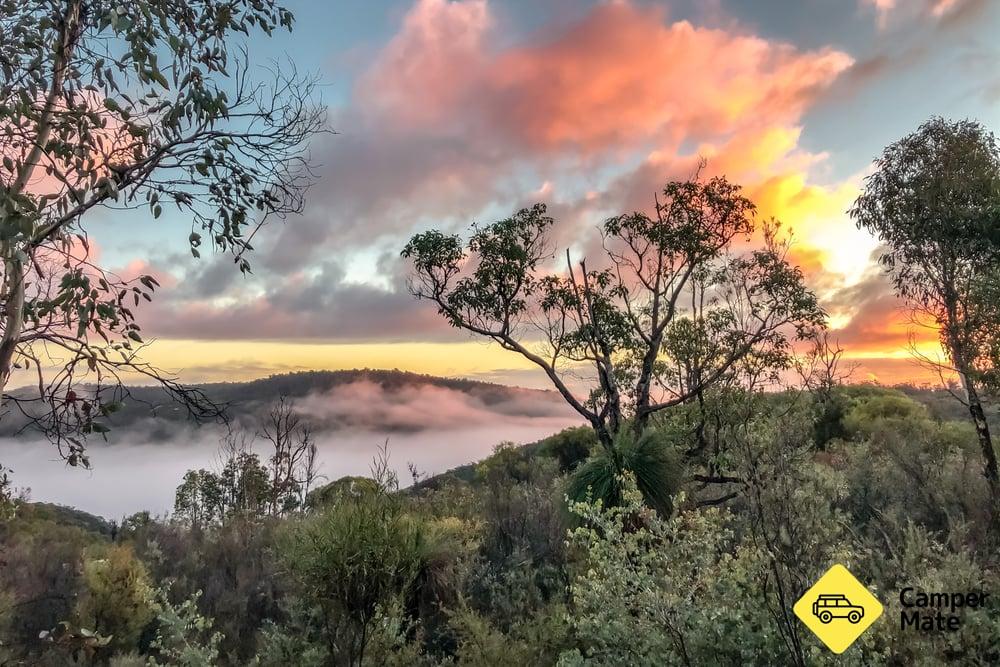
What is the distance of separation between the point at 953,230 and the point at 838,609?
13.7 meters

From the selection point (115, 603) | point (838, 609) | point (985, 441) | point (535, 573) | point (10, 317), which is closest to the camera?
point (838, 609)

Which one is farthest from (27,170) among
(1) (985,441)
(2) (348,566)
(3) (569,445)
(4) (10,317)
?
(3) (569,445)

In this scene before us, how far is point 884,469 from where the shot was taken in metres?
12.4

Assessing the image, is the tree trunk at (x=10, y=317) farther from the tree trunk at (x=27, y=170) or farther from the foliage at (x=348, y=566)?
the foliage at (x=348, y=566)

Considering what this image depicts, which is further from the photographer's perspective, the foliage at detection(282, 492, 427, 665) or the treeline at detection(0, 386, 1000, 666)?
the foliage at detection(282, 492, 427, 665)

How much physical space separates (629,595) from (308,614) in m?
4.46

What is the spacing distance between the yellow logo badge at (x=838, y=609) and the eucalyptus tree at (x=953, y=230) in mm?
11447

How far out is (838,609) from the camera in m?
3.42

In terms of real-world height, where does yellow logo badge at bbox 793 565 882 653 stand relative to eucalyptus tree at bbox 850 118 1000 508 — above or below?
below

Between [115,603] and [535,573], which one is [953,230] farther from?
[115,603]

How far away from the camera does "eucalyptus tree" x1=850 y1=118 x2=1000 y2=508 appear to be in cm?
1297

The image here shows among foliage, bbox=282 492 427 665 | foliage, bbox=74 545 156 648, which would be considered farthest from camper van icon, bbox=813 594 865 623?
foliage, bbox=74 545 156 648

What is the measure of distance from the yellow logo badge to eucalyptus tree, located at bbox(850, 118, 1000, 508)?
11447mm

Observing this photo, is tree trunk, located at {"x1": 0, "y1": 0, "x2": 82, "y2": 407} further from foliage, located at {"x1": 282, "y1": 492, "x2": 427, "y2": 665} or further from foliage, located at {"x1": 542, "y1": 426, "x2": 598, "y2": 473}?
foliage, located at {"x1": 542, "y1": 426, "x2": 598, "y2": 473}
